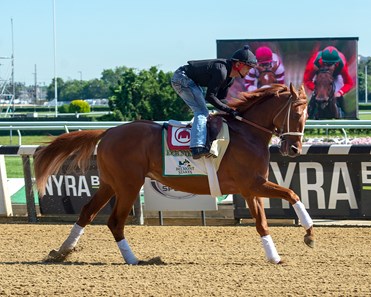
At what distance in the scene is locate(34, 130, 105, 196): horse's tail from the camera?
9.22 meters

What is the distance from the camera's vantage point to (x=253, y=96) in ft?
28.6

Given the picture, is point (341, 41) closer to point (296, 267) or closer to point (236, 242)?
point (236, 242)

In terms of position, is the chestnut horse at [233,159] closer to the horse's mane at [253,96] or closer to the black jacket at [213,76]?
the horse's mane at [253,96]

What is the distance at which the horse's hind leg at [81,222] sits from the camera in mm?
8664

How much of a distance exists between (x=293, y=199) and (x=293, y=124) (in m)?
0.75

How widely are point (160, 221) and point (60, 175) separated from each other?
5.15 feet

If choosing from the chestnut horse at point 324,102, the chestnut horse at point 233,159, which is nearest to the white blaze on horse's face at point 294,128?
the chestnut horse at point 233,159

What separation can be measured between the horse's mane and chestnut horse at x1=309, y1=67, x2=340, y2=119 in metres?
18.4

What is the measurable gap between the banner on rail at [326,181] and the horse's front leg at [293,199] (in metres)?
2.89

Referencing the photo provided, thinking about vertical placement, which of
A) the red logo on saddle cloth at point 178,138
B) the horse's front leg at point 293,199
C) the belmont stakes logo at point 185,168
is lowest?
the horse's front leg at point 293,199

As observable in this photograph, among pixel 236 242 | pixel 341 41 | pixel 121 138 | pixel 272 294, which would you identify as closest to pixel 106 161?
pixel 121 138

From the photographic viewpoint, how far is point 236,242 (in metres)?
9.85

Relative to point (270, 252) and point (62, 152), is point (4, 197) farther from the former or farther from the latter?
point (270, 252)

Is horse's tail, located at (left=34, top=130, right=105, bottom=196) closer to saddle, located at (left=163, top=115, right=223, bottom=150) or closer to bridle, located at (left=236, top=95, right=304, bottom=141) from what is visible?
saddle, located at (left=163, top=115, right=223, bottom=150)
